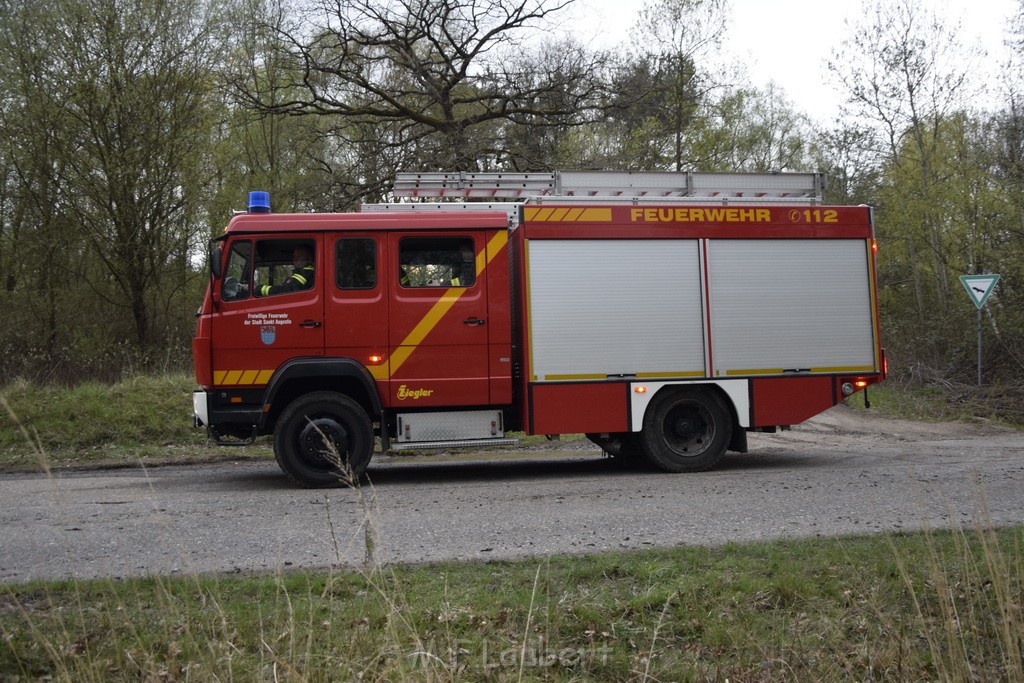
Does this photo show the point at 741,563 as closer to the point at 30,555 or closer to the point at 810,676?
the point at 810,676

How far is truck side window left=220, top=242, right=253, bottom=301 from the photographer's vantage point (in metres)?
9.76

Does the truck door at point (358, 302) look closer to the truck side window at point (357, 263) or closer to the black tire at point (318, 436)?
the truck side window at point (357, 263)

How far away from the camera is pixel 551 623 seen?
4680 mm

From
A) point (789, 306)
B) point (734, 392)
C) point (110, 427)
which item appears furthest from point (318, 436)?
point (110, 427)

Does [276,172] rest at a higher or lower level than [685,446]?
higher

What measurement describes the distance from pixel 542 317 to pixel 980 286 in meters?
13.7

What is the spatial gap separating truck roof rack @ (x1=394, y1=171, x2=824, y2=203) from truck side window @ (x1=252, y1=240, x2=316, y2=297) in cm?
144

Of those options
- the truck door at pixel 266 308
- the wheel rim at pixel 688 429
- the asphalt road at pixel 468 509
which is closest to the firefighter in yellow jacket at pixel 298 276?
the truck door at pixel 266 308

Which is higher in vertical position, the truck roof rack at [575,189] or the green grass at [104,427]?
the truck roof rack at [575,189]

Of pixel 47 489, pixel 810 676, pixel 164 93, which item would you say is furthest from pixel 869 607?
pixel 164 93

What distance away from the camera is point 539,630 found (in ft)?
15.2

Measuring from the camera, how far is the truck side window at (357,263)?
9.90 m

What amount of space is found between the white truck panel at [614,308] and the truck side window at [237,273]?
307 centimetres

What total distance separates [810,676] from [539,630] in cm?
131
